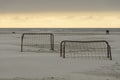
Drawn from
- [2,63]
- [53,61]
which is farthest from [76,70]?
[2,63]

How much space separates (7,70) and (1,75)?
3.37 ft

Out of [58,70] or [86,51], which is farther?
[86,51]

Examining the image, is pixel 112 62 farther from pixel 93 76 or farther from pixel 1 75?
pixel 1 75

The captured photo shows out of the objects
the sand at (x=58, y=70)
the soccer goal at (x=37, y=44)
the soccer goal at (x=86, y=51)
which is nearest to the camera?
the sand at (x=58, y=70)

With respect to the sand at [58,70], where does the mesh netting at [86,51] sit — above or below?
above

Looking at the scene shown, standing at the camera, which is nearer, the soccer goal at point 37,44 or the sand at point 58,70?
the sand at point 58,70

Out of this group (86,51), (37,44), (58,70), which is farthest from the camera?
(37,44)

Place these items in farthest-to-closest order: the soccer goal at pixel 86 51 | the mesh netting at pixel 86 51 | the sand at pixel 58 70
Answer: the mesh netting at pixel 86 51
the soccer goal at pixel 86 51
the sand at pixel 58 70

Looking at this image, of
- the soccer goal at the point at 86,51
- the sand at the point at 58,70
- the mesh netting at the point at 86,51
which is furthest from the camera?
the mesh netting at the point at 86,51

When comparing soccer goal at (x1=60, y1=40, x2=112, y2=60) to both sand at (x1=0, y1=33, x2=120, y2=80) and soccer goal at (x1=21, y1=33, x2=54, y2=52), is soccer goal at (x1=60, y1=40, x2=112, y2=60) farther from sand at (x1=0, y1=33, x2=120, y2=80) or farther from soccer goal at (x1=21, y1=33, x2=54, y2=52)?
sand at (x1=0, y1=33, x2=120, y2=80)

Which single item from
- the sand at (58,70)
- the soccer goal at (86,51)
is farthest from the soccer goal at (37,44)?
the sand at (58,70)

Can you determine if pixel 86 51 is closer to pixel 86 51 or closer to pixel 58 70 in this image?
pixel 86 51

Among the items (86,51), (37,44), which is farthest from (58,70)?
(37,44)

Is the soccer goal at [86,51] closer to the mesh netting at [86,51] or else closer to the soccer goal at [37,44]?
the mesh netting at [86,51]
